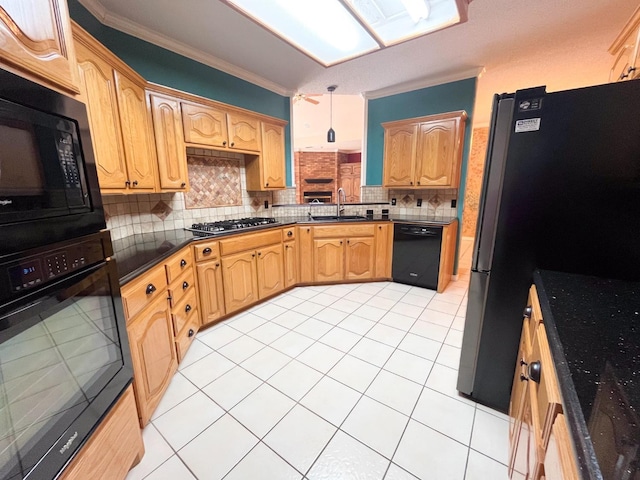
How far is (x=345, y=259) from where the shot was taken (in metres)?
3.23

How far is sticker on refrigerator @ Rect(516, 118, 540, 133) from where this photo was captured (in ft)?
3.63

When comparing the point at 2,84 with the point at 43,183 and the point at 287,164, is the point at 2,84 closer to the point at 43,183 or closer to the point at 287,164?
the point at 43,183

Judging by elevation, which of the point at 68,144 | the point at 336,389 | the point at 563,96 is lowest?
the point at 336,389

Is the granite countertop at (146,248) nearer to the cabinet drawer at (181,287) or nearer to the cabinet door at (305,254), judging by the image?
the cabinet drawer at (181,287)

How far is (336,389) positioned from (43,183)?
5.44 ft

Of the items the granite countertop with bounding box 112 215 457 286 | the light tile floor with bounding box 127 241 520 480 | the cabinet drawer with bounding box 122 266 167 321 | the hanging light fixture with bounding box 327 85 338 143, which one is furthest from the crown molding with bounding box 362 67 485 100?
the cabinet drawer with bounding box 122 266 167 321

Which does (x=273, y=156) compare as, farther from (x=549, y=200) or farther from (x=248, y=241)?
(x=549, y=200)

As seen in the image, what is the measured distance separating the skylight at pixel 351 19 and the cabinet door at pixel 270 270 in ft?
6.06

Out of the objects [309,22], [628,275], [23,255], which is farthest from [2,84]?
[628,275]

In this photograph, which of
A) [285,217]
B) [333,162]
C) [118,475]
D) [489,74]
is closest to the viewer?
[118,475]

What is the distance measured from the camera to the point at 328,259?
125 inches

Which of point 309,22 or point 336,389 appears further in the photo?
point 309,22

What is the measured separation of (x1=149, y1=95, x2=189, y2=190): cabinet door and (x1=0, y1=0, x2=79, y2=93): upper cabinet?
124cm

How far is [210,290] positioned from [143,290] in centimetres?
98
